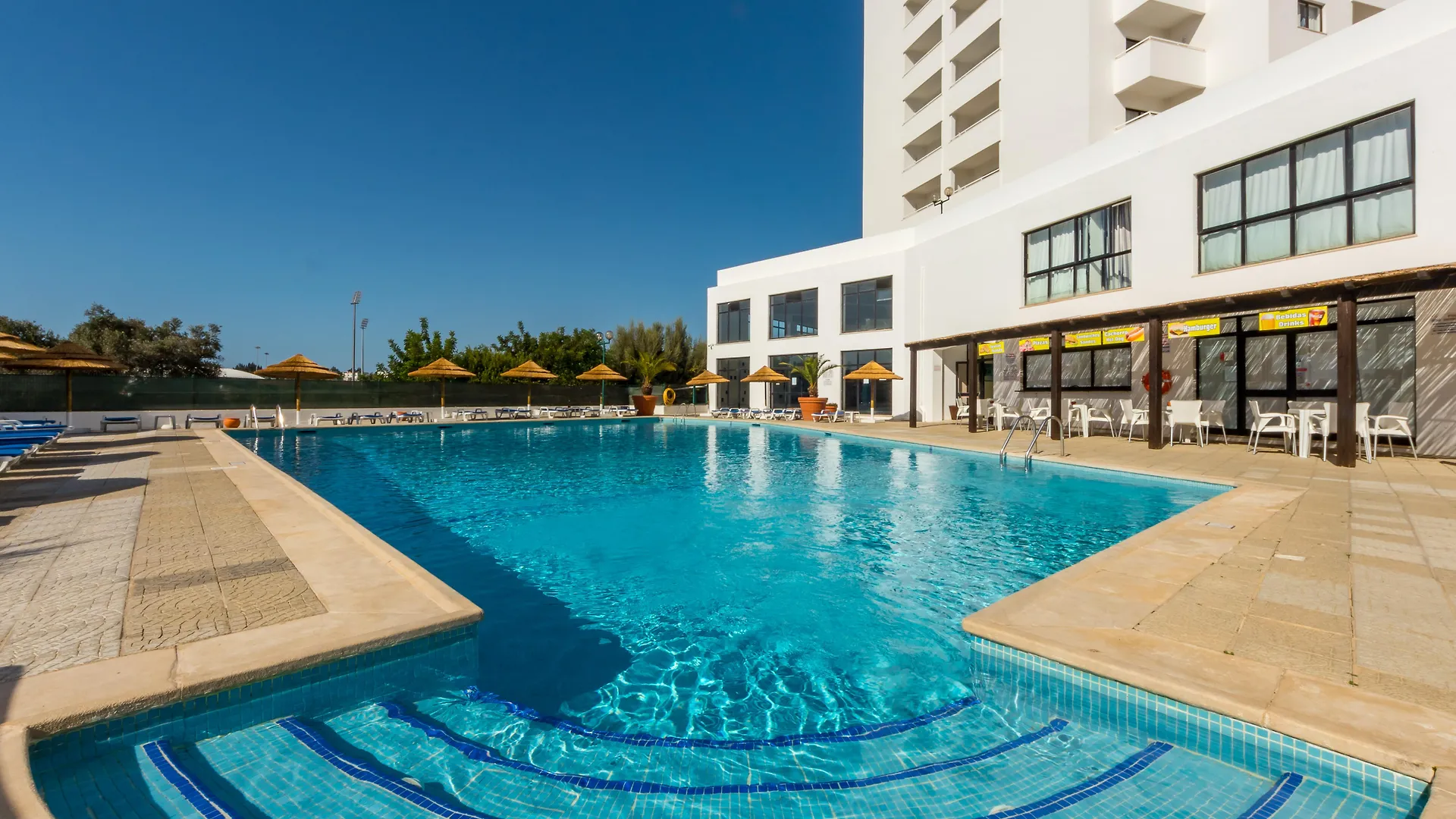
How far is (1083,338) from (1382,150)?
5296mm

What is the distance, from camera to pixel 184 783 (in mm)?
2260

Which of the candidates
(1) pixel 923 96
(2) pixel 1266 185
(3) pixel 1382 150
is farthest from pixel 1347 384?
(1) pixel 923 96

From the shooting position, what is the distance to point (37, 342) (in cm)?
3073

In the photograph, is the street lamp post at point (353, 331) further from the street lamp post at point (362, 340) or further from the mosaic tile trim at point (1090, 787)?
the mosaic tile trim at point (1090, 787)

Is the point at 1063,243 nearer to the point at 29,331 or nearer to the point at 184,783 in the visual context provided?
the point at 184,783

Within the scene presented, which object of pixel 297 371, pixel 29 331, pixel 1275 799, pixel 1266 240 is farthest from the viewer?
pixel 29 331

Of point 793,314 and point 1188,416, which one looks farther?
point 793,314

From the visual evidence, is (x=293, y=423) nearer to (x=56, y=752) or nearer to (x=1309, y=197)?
(x=56, y=752)

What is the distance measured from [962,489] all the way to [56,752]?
29.2ft

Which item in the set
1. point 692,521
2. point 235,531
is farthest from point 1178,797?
point 235,531

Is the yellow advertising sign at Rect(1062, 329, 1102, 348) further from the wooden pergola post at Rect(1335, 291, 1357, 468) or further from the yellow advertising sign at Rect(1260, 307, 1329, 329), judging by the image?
the wooden pergola post at Rect(1335, 291, 1357, 468)

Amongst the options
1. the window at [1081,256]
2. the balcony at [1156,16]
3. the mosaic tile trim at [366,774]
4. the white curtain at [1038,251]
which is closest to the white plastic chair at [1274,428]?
the window at [1081,256]

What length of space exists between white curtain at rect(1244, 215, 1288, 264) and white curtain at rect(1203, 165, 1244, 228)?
0.43 metres

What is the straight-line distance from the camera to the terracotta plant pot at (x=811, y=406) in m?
23.0
